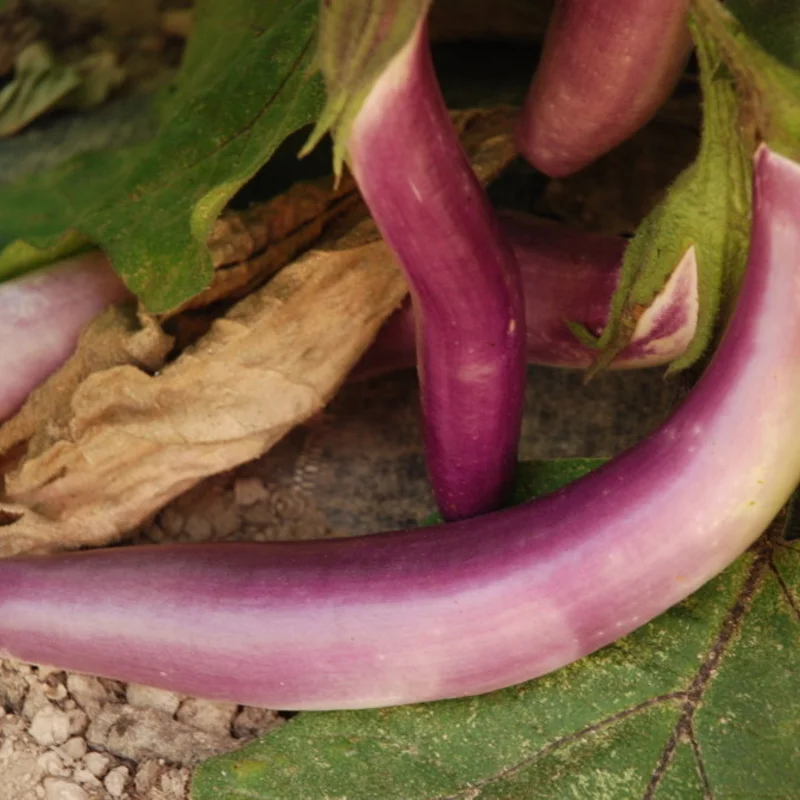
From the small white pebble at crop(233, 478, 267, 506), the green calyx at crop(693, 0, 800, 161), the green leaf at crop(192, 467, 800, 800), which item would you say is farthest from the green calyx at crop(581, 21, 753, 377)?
the small white pebble at crop(233, 478, 267, 506)

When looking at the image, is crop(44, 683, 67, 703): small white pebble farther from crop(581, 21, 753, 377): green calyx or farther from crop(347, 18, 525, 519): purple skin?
crop(581, 21, 753, 377): green calyx

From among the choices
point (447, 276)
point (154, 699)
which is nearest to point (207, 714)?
point (154, 699)

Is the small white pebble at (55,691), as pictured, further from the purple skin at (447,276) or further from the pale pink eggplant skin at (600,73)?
the pale pink eggplant skin at (600,73)

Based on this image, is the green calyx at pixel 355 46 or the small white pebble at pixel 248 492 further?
the small white pebble at pixel 248 492

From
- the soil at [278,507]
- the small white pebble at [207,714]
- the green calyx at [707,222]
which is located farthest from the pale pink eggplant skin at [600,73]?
the small white pebble at [207,714]

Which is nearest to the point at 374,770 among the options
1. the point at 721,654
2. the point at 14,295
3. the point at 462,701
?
the point at 462,701

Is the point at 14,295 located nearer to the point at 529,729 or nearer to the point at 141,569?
the point at 141,569
